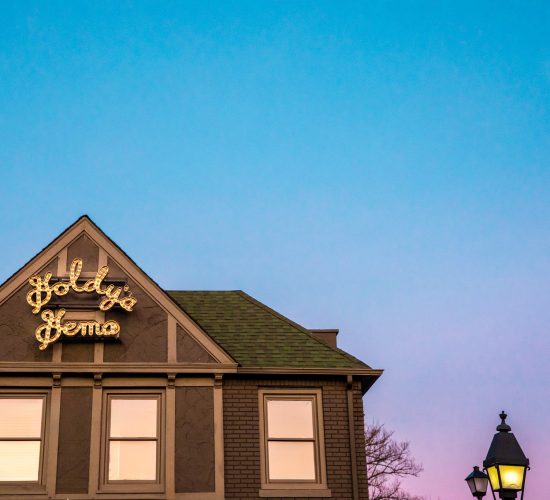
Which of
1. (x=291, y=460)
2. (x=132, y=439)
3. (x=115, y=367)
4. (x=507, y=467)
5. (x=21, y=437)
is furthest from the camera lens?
(x=291, y=460)

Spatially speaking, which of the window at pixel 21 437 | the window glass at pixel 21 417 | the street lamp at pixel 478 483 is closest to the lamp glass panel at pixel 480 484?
the street lamp at pixel 478 483

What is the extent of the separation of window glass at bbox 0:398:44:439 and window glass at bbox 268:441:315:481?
197 inches

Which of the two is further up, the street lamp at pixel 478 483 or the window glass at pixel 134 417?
the window glass at pixel 134 417

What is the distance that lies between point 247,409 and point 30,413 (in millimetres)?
4633

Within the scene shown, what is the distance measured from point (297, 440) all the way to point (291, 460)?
46 cm

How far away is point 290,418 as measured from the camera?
67.3 feet

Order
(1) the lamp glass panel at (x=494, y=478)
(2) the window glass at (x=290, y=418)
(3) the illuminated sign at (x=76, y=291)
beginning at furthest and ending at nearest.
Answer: (2) the window glass at (x=290, y=418), (3) the illuminated sign at (x=76, y=291), (1) the lamp glass panel at (x=494, y=478)

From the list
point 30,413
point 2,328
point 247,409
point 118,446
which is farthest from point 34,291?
point 247,409

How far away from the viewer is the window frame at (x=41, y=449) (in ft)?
61.3

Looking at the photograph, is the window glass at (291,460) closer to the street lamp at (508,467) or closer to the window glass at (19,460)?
the window glass at (19,460)

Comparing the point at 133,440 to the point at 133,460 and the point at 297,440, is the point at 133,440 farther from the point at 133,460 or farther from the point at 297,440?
the point at 297,440

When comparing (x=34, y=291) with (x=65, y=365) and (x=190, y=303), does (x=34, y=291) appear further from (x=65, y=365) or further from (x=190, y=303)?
(x=190, y=303)

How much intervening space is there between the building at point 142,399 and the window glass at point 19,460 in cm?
2

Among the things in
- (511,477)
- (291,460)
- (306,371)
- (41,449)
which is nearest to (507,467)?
(511,477)
